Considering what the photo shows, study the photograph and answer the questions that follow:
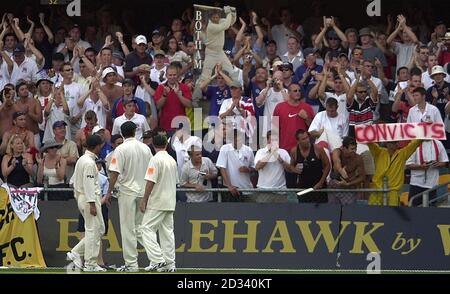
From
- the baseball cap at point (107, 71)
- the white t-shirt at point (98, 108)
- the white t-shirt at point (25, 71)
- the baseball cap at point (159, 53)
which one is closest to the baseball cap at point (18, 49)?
the white t-shirt at point (25, 71)

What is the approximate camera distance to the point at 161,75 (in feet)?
86.8

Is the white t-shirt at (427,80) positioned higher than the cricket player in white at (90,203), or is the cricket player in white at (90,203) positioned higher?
the white t-shirt at (427,80)

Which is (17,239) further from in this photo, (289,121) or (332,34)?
(332,34)

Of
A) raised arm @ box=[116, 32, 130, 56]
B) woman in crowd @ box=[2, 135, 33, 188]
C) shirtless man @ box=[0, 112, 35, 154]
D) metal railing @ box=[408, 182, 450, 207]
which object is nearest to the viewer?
metal railing @ box=[408, 182, 450, 207]

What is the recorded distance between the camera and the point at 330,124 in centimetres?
2477

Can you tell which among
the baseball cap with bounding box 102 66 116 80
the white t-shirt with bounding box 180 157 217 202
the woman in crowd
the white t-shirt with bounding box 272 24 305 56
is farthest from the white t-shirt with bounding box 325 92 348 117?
the woman in crowd

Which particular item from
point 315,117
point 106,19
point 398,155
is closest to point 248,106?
point 315,117

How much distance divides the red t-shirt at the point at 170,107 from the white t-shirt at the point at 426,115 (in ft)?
11.8

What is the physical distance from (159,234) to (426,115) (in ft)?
17.1

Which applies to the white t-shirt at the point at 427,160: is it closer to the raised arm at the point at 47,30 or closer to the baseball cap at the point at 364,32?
the baseball cap at the point at 364,32

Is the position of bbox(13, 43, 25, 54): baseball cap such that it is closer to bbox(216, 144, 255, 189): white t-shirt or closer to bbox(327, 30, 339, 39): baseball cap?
bbox(216, 144, 255, 189): white t-shirt

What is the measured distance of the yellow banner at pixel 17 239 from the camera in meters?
23.6

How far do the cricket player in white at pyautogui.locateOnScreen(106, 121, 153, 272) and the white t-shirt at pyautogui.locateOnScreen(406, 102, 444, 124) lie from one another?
4.82 metres

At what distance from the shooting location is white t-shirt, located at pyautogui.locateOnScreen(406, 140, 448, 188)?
79.8 feet
